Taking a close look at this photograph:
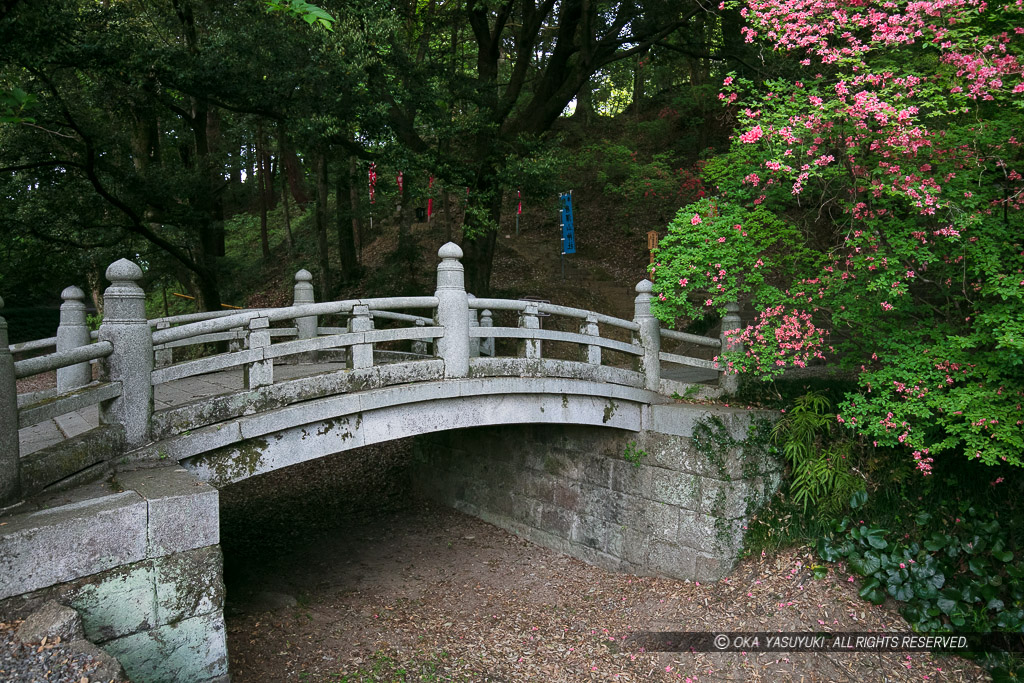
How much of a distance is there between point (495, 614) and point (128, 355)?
192 inches

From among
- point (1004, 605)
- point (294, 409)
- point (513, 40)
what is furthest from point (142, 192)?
point (1004, 605)

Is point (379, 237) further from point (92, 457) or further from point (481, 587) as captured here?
point (92, 457)

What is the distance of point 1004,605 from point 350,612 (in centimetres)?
664

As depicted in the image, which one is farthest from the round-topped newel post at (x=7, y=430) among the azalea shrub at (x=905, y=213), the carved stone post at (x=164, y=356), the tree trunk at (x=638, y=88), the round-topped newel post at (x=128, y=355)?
the tree trunk at (x=638, y=88)

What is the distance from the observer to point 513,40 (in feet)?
64.5

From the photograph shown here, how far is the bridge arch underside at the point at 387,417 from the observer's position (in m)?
5.38

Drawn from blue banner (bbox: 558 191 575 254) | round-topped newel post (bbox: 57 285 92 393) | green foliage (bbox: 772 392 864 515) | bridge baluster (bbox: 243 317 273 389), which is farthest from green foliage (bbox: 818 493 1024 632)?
blue banner (bbox: 558 191 575 254)

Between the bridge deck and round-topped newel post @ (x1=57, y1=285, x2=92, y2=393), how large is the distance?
1.60 feet

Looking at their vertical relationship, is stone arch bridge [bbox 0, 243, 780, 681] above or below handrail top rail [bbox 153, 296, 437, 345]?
below

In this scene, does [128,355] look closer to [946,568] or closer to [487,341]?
[487,341]

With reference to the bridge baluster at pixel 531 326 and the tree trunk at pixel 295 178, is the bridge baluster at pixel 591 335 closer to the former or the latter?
the bridge baluster at pixel 531 326

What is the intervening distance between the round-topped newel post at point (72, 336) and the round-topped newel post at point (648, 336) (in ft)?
21.7

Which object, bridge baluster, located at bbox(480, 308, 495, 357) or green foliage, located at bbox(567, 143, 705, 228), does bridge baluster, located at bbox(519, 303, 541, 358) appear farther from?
green foliage, located at bbox(567, 143, 705, 228)

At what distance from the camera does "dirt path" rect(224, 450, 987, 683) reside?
6.31 m
